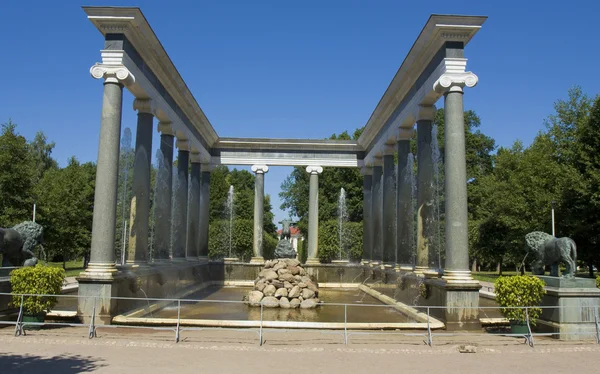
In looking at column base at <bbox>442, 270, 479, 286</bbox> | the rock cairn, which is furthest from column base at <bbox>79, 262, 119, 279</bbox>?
column base at <bbox>442, 270, 479, 286</bbox>

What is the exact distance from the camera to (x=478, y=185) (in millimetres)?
63750

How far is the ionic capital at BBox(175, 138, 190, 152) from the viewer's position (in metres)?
32.4

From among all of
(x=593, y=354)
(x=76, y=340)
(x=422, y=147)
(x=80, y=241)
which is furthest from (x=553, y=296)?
(x=80, y=241)

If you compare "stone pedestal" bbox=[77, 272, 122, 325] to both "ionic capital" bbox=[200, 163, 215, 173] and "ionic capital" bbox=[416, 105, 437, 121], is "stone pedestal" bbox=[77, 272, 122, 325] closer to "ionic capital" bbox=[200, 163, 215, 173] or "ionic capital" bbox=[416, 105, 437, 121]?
"ionic capital" bbox=[416, 105, 437, 121]

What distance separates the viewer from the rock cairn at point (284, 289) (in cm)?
2278

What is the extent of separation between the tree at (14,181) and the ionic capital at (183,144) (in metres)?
15.2

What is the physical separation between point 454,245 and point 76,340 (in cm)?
1244

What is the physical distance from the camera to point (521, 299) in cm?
1544

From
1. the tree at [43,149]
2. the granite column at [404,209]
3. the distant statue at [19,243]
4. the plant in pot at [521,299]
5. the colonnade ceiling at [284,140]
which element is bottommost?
the plant in pot at [521,299]

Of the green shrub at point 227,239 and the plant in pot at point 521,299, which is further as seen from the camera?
the green shrub at point 227,239

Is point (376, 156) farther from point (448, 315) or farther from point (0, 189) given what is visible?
point (0, 189)

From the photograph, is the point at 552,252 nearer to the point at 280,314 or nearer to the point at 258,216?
the point at 280,314

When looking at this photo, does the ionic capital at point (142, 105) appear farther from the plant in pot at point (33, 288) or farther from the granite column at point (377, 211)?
the granite column at point (377, 211)

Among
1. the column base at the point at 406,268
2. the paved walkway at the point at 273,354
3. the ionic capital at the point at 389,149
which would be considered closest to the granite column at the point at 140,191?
the paved walkway at the point at 273,354
